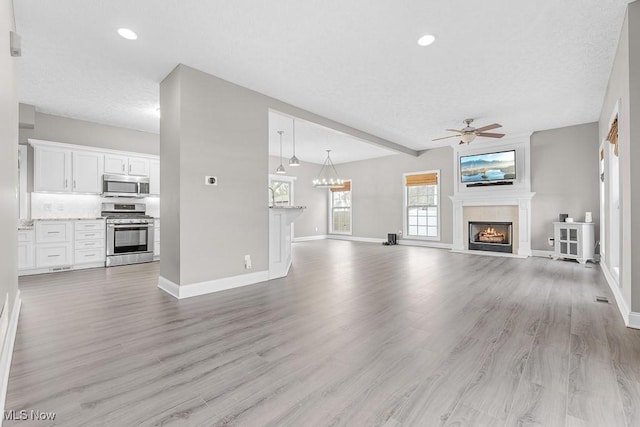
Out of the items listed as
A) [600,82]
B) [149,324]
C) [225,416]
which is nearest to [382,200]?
[600,82]

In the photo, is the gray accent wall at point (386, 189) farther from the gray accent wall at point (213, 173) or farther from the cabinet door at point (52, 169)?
the cabinet door at point (52, 169)

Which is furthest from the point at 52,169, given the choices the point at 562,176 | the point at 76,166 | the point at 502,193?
the point at 562,176

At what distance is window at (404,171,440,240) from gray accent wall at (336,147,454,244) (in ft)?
0.48

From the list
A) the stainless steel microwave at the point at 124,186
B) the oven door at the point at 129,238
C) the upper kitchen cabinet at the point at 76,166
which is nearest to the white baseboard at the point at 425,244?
the oven door at the point at 129,238

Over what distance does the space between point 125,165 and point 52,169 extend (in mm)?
1081

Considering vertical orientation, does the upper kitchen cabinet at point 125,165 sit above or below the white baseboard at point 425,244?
above

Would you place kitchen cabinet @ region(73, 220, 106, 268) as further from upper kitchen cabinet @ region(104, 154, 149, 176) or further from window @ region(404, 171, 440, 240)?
window @ region(404, 171, 440, 240)

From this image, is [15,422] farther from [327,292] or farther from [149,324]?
[327,292]

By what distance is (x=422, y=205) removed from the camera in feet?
28.3

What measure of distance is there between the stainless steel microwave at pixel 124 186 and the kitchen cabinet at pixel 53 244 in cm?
Answer: 87

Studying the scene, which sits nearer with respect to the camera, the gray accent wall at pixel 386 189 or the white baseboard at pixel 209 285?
the white baseboard at pixel 209 285

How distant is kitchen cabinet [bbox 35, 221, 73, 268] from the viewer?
4741 mm

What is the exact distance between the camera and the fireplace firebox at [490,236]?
690 cm

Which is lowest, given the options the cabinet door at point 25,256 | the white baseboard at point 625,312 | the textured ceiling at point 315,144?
the white baseboard at point 625,312
